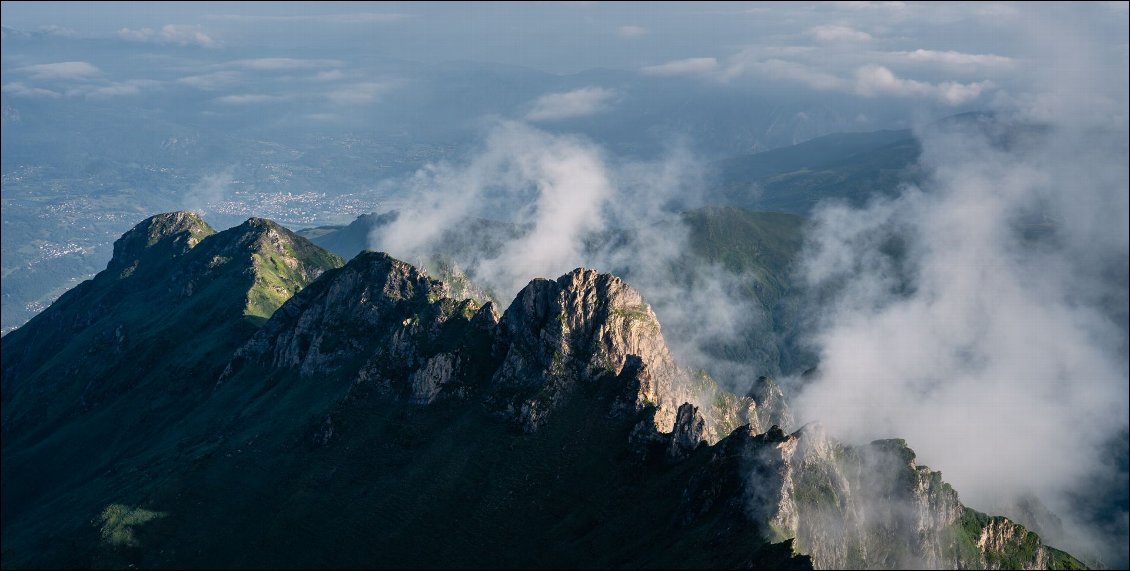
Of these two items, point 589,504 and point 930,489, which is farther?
point 589,504

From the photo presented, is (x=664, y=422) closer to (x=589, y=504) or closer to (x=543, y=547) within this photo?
(x=589, y=504)

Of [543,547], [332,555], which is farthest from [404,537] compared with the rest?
[543,547]

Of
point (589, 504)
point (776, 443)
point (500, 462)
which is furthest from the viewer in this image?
point (500, 462)

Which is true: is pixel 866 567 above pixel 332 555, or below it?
above

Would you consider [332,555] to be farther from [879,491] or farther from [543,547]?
[879,491]

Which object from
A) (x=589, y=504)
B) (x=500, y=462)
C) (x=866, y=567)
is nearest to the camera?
(x=866, y=567)

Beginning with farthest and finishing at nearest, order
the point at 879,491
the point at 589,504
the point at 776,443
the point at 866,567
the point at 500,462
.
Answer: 1. the point at 500,462
2. the point at 589,504
3. the point at 879,491
4. the point at 776,443
5. the point at 866,567

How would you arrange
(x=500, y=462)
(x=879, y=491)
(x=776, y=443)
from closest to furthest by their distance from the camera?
(x=776, y=443) → (x=879, y=491) → (x=500, y=462)

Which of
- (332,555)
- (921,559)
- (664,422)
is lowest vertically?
(332,555)

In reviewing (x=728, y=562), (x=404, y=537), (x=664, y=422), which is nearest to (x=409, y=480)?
(x=404, y=537)
